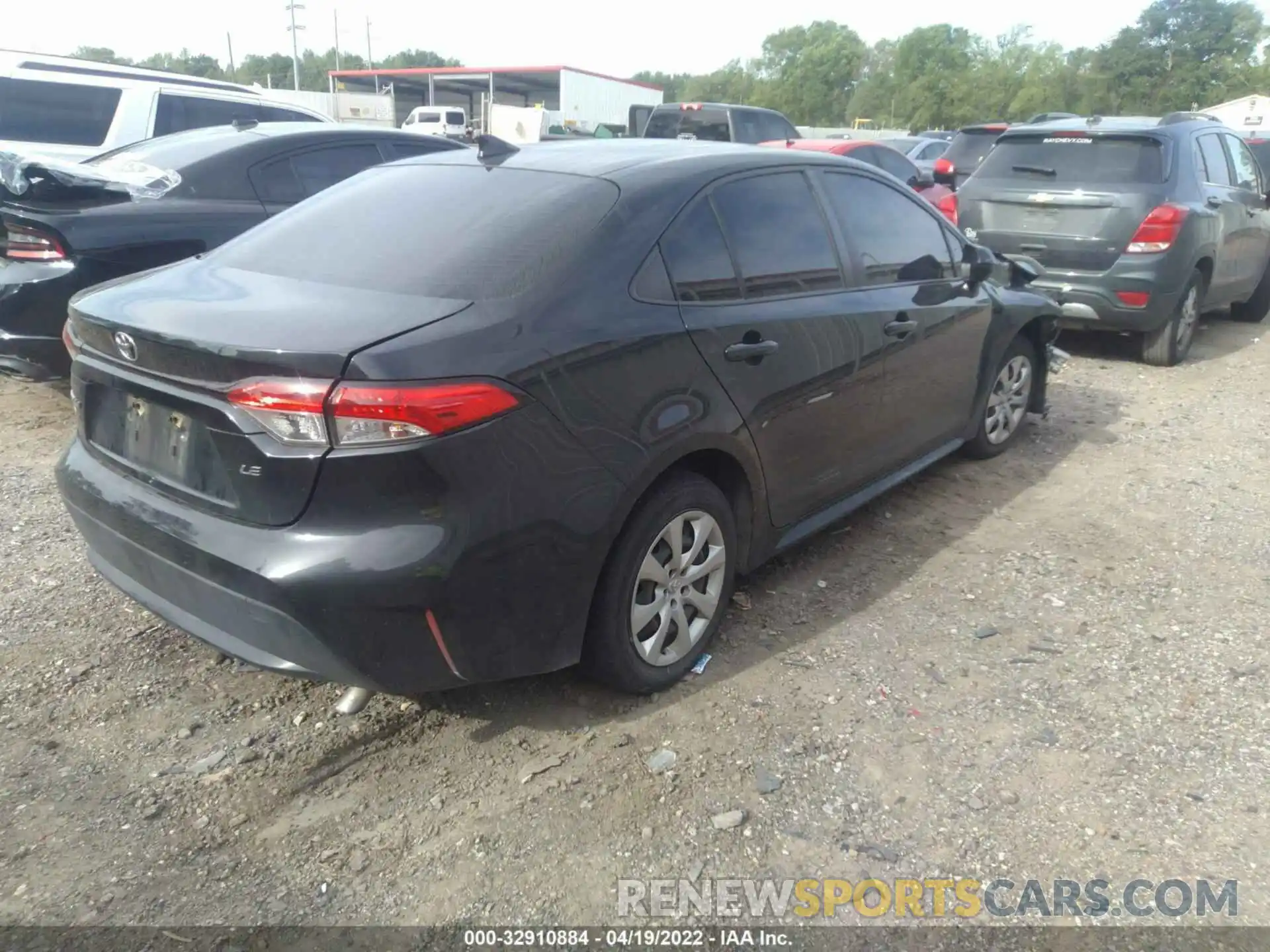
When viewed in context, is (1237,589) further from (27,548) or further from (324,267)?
(27,548)

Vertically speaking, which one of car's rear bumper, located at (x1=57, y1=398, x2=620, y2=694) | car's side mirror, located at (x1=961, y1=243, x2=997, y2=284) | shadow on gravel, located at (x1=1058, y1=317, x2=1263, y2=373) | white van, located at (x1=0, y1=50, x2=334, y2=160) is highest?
white van, located at (x1=0, y1=50, x2=334, y2=160)

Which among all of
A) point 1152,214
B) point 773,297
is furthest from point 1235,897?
point 1152,214

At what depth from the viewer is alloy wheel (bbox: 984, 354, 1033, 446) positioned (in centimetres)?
528

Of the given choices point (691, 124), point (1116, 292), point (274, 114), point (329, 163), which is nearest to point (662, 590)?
point (329, 163)

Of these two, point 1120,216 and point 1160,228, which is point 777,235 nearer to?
point 1120,216

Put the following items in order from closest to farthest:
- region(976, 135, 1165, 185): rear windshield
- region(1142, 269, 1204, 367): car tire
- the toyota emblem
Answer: the toyota emblem, region(976, 135, 1165, 185): rear windshield, region(1142, 269, 1204, 367): car tire

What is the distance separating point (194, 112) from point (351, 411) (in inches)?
283

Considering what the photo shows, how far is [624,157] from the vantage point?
3.33 m

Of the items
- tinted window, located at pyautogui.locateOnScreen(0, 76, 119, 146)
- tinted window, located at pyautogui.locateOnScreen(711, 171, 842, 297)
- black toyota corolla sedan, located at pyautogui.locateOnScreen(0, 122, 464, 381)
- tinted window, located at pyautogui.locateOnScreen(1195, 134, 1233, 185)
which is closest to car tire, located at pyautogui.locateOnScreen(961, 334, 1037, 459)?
tinted window, located at pyautogui.locateOnScreen(711, 171, 842, 297)

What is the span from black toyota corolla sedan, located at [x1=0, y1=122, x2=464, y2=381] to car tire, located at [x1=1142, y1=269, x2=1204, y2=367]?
19.8 ft

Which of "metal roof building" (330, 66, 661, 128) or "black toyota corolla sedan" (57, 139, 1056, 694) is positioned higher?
"metal roof building" (330, 66, 661, 128)

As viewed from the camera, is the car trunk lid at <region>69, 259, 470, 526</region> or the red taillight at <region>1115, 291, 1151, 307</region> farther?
the red taillight at <region>1115, 291, 1151, 307</region>

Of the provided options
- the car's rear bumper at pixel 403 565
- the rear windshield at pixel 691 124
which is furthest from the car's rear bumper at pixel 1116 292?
the rear windshield at pixel 691 124

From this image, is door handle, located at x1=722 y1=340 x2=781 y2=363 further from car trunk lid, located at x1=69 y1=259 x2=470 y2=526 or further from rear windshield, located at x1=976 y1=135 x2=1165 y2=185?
rear windshield, located at x1=976 y1=135 x2=1165 y2=185
